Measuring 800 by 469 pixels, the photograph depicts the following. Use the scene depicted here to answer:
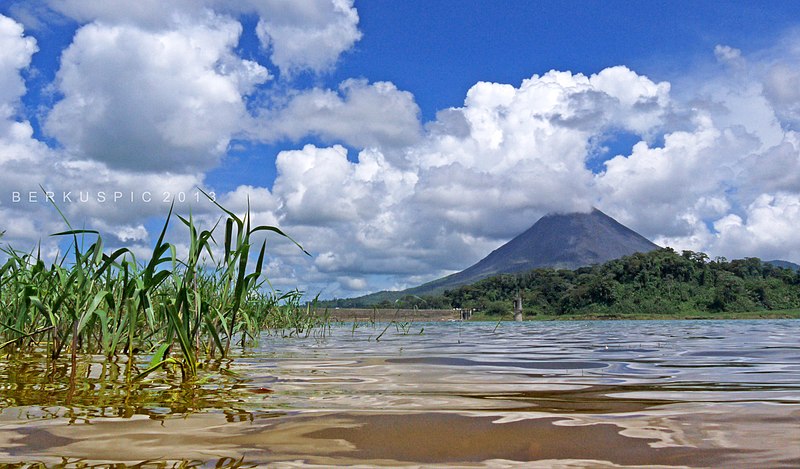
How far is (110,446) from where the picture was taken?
184 cm

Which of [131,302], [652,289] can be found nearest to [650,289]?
[652,289]

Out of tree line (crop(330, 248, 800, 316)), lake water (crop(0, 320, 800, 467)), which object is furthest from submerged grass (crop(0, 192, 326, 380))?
tree line (crop(330, 248, 800, 316))

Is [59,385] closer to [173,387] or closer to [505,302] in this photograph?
[173,387]

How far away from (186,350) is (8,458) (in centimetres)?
183

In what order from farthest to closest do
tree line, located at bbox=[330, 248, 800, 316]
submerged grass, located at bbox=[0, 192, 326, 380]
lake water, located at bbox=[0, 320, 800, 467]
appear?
1. tree line, located at bbox=[330, 248, 800, 316]
2. submerged grass, located at bbox=[0, 192, 326, 380]
3. lake water, located at bbox=[0, 320, 800, 467]

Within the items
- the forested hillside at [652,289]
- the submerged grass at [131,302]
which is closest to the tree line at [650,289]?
the forested hillside at [652,289]

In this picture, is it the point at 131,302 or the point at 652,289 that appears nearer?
the point at 131,302

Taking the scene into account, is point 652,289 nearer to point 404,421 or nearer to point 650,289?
point 650,289

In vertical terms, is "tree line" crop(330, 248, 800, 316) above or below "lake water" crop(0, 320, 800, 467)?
above

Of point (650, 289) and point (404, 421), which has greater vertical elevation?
point (650, 289)

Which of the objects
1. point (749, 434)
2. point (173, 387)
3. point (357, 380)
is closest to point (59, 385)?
point (173, 387)

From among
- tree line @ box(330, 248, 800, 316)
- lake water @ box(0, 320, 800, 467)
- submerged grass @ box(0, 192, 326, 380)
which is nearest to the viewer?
lake water @ box(0, 320, 800, 467)

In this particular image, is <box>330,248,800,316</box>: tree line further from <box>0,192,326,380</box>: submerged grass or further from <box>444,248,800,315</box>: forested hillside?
<box>0,192,326,380</box>: submerged grass

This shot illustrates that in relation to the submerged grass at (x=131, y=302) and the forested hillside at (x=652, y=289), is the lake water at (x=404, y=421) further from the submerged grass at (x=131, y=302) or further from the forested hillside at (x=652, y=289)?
the forested hillside at (x=652, y=289)
